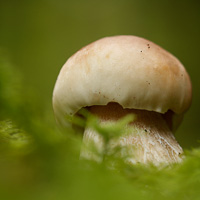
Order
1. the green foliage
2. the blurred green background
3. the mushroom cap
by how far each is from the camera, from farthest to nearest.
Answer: the blurred green background → the mushroom cap → the green foliage

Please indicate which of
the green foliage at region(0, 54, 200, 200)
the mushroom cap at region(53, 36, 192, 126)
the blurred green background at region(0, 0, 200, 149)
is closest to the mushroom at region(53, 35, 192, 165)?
the mushroom cap at region(53, 36, 192, 126)

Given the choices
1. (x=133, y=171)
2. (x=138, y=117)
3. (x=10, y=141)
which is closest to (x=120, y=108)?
(x=138, y=117)

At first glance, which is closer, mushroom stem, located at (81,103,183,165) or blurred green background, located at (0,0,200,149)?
mushroom stem, located at (81,103,183,165)

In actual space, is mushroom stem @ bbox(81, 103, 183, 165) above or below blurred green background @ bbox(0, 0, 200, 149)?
below

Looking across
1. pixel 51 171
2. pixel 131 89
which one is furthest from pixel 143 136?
pixel 51 171

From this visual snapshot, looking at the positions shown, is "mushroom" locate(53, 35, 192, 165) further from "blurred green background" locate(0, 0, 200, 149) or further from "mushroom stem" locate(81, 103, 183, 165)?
"blurred green background" locate(0, 0, 200, 149)

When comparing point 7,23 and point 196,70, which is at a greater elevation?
point 7,23

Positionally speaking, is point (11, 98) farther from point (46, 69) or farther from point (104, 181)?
point (46, 69)

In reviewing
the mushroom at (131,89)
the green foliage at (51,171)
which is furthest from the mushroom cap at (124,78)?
the green foliage at (51,171)

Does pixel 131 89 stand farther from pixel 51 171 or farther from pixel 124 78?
pixel 51 171
